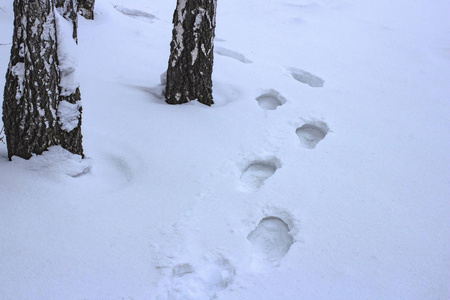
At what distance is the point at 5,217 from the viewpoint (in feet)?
6.23

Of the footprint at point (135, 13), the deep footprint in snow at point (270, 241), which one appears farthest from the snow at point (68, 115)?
the footprint at point (135, 13)

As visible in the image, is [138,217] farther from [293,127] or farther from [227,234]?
[293,127]

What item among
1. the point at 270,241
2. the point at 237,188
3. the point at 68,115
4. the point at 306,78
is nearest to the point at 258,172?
the point at 237,188

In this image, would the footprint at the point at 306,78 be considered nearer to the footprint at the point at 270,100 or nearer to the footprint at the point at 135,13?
the footprint at the point at 270,100

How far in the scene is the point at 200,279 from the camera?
1.86 meters

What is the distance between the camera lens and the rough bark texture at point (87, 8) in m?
4.16

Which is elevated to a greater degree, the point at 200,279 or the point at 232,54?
the point at 232,54

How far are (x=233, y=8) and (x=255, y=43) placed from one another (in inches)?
57.1

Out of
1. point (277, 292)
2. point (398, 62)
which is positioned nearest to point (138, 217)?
point (277, 292)

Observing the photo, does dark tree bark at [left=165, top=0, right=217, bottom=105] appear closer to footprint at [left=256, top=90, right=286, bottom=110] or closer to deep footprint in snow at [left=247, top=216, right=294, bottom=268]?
footprint at [left=256, top=90, right=286, bottom=110]

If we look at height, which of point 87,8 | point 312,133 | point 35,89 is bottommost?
point 312,133

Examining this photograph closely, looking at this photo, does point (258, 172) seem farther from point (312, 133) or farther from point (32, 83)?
point (32, 83)

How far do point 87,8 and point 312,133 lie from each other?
2.72m

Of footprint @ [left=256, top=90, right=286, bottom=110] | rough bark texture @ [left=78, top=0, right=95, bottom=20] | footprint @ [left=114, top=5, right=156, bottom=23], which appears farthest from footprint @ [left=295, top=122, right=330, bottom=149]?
footprint @ [left=114, top=5, right=156, bottom=23]
